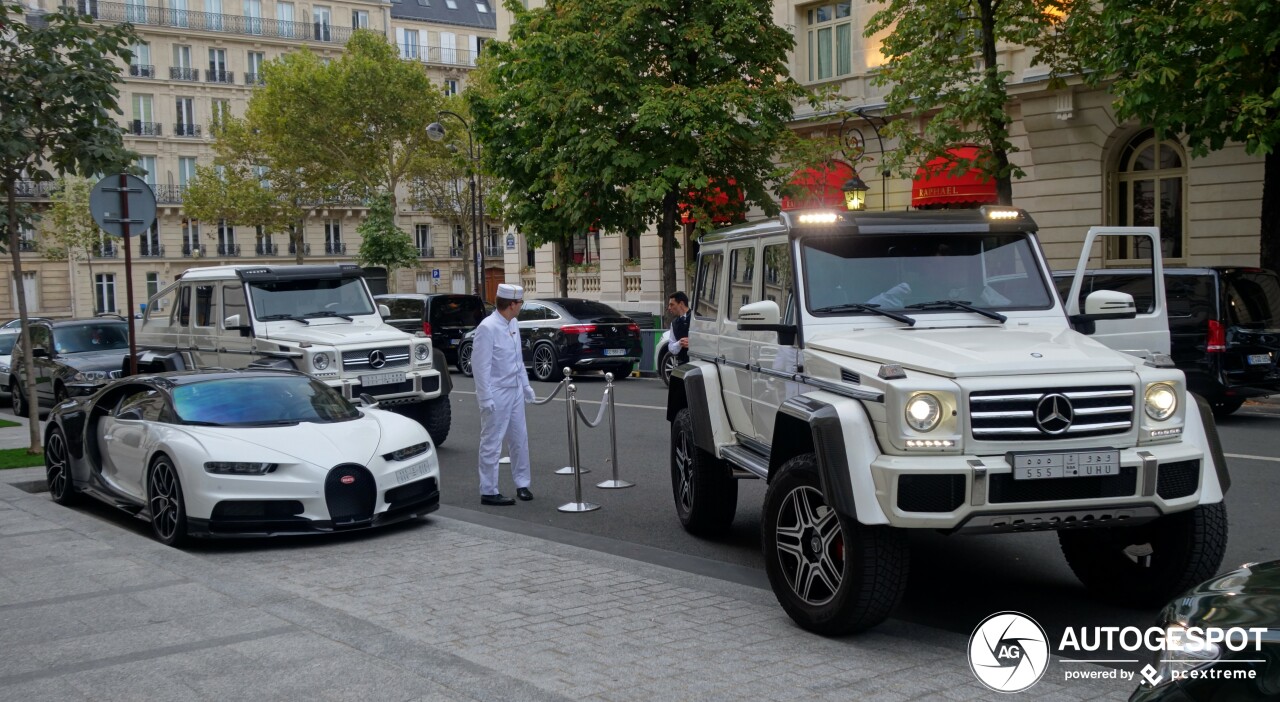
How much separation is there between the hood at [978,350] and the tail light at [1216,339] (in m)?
9.39

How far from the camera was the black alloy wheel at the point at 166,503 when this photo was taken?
8.64 metres

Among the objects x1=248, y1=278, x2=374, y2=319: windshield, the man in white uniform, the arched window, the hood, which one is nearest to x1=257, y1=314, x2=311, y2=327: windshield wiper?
x1=248, y1=278, x2=374, y2=319: windshield

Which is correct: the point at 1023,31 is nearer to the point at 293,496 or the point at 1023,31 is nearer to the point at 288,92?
the point at 293,496

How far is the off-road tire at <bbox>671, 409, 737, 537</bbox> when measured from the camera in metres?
8.62

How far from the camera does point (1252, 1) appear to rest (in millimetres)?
16797

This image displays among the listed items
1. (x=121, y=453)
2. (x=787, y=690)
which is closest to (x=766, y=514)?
(x=787, y=690)

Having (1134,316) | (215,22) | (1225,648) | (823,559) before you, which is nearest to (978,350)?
(823,559)

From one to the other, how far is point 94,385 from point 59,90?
7.10 meters

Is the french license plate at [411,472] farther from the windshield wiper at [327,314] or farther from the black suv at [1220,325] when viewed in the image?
the black suv at [1220,325]

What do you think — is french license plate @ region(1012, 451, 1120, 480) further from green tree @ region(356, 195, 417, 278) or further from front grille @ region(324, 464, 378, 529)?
green tree @ region(356, 195, 417, 278)

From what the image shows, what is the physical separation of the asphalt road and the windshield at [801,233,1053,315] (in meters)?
1.66

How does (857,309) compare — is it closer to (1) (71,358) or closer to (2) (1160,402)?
(2) (1160,402)

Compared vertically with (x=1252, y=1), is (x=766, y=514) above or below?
below

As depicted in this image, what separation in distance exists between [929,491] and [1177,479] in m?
1.24
